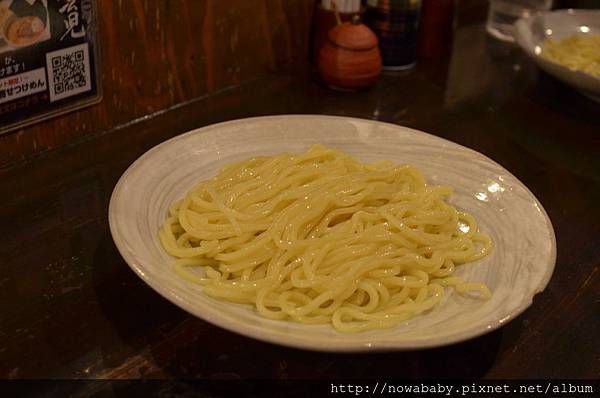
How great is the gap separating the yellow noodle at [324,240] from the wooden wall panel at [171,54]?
0.38 meters

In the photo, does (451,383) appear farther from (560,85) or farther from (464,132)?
(560,85)

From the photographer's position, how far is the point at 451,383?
0.96 m

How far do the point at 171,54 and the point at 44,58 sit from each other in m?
0.31

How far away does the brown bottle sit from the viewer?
170 cm

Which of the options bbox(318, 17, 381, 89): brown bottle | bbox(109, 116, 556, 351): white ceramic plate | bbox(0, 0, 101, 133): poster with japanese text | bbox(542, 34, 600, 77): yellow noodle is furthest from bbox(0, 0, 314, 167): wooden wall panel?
bbox(542, 34, 600, 77): yellow noodle

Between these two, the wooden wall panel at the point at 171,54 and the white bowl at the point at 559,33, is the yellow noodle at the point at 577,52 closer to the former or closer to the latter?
the white bowl at the point at 559,33

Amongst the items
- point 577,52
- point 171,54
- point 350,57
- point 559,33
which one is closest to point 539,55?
point 577,52

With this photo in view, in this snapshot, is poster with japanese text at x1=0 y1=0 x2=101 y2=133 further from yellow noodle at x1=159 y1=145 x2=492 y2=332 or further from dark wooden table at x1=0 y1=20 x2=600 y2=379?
yellow noodle at x1=159 y1=145 x2=492 y2=332

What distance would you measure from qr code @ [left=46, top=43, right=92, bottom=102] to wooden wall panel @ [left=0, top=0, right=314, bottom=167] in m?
0.04

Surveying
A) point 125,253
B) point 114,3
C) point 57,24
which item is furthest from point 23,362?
point 114,3

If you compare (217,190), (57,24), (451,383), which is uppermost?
(57,24)

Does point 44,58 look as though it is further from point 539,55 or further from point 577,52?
point 577,52

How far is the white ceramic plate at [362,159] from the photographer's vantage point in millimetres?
870

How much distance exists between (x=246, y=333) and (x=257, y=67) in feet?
3.46
